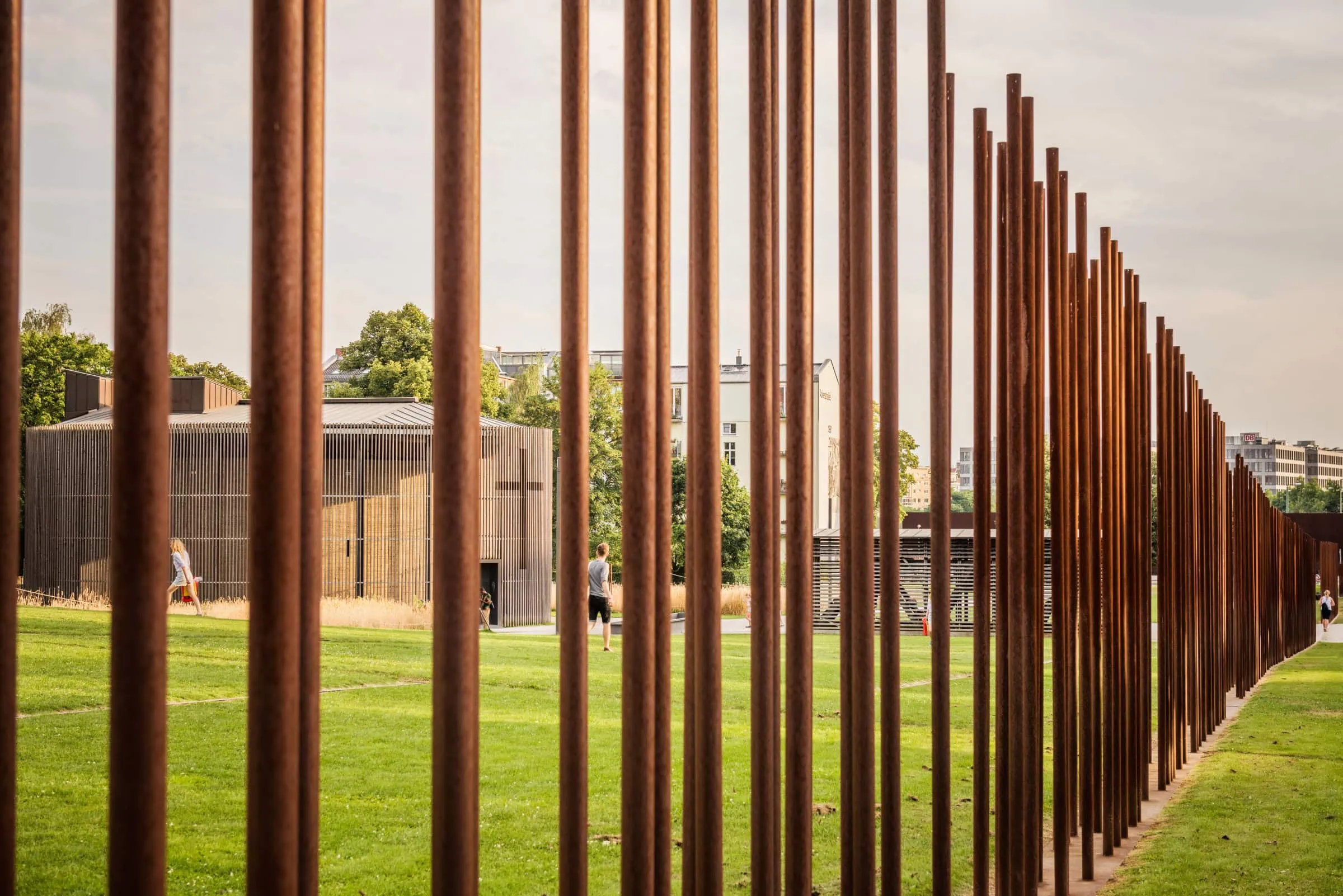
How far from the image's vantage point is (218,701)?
10797 mm

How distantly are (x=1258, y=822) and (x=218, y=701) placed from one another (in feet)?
25.8

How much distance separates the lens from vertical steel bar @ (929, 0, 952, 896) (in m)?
3.76

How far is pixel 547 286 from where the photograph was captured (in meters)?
35.2

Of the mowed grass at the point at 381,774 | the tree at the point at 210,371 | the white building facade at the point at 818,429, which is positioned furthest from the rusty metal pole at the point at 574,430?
the white building facade at the point at 818,429

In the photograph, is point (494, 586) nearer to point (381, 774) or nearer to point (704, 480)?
point (381, 774)

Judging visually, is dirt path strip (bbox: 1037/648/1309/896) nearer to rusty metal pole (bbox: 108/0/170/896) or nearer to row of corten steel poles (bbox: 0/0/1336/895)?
row of corten steel poles (bbox: 0/0/1336/895)

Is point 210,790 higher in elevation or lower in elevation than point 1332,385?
lower

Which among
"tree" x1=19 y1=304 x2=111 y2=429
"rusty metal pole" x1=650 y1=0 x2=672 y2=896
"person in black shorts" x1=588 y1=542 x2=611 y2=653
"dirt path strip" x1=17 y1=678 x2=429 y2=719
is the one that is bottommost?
"dirt path strip" x1=17 y1=678 x2=429 y2=719

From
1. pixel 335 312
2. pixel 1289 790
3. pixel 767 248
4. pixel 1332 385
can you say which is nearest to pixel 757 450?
pixel 767 248

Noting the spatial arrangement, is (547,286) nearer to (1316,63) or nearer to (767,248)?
(1316,63)

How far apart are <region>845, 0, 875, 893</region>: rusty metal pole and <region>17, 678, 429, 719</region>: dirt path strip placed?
5364 mm

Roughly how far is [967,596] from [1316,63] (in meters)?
13.6

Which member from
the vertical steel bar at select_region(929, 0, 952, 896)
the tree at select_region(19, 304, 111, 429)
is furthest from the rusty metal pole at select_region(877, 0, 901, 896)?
the tree at select_region(19, 304, 111, 429)

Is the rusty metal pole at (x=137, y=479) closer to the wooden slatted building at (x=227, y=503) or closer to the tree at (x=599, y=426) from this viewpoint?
the wooden slatted building at (x=227, y=503)
